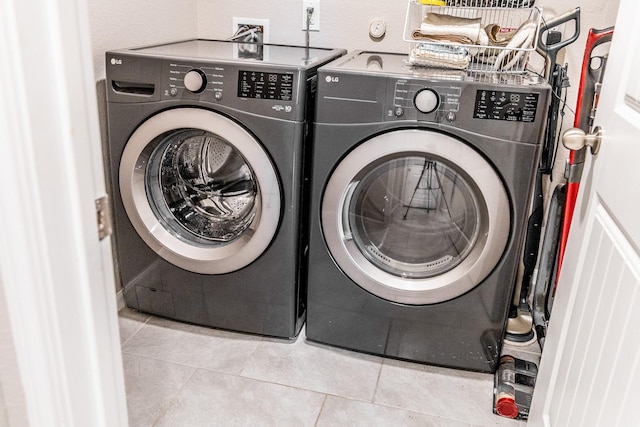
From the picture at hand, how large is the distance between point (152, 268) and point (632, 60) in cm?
155

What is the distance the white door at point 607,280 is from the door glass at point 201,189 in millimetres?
994

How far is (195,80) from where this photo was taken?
1.64 metres

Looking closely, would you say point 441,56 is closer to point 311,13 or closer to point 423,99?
point 423,99

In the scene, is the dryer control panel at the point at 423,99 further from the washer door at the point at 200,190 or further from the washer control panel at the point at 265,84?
the washer door at the point at 200,190

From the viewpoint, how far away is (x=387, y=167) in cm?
166

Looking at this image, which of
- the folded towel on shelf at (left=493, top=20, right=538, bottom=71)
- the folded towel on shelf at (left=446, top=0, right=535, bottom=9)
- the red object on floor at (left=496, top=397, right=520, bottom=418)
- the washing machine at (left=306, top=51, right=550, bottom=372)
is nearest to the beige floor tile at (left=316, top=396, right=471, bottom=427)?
the red object on floor at (left=496, top=397, right=520, bottom=418)

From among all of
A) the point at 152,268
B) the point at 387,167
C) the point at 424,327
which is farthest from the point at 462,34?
the point at 152,268

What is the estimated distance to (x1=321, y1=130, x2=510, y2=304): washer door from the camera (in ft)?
5.16

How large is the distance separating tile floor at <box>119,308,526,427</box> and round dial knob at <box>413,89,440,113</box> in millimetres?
849

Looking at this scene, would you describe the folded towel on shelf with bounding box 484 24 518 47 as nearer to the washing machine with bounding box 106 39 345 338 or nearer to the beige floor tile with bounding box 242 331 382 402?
the washing machine with bounding box 106 39 345 338

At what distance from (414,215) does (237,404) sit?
2.55 feet

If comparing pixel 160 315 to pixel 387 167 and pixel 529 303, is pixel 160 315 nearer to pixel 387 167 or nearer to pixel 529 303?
pixel 387 167

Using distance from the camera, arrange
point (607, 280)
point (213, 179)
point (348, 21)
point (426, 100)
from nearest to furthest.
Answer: point (607, 280)
point (426, 100)
point (213, 179)
point (348, 21)

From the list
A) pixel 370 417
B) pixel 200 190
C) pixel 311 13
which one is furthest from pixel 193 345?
pixel 311 13
